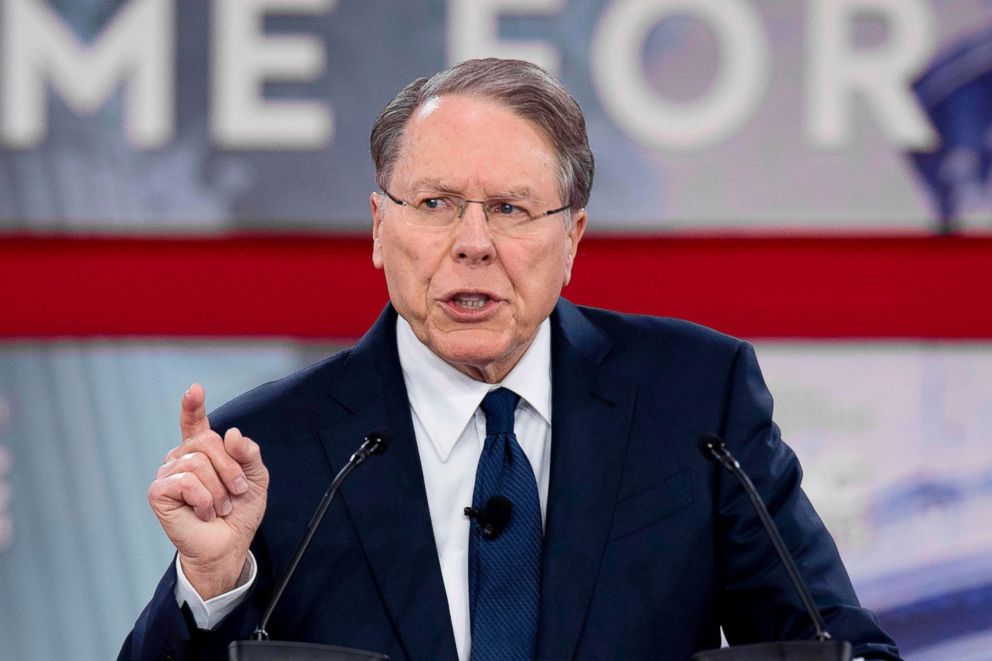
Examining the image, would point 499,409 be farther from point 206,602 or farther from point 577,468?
point 206,602

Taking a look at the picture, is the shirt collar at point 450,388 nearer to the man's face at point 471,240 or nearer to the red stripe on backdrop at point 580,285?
the man's face at point 471,240

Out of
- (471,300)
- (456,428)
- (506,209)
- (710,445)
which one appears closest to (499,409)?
(456,428)

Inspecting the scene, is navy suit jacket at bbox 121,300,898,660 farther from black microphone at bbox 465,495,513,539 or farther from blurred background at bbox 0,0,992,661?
blurred background at bbox 0,0,992,661

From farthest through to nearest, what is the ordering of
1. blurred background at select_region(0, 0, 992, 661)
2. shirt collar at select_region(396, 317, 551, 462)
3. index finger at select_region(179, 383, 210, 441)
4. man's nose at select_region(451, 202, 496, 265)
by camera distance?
blurred background at select_region(0, 0, 992, 661) < shirt collar at select_region(396, 317, 551, 462) < man's nose at select_region(451, 202, 496, 265) < index finger at select_region(179, 383, 210, 441)

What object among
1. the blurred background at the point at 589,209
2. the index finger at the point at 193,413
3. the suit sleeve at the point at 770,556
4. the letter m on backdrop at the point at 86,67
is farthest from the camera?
the letter m on backdrop at the point at 86,67

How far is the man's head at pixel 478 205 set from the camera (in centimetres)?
174

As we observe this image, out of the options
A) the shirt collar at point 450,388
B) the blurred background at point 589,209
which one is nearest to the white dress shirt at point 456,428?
the shirt collar at point 450,388

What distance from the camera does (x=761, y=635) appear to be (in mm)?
1710

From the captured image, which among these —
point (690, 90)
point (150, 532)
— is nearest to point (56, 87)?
point (150, 532)

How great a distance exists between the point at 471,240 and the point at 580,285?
174 centimetres

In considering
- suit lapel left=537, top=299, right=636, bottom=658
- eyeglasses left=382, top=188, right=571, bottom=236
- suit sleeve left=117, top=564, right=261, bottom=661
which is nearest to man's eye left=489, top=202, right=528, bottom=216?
eyeglasses left=382, top=188, right=571, bottom=236

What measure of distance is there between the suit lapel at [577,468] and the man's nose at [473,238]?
A: 238 millimetres

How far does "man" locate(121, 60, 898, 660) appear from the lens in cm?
165

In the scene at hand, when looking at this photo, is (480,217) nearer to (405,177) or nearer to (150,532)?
(405,177)
